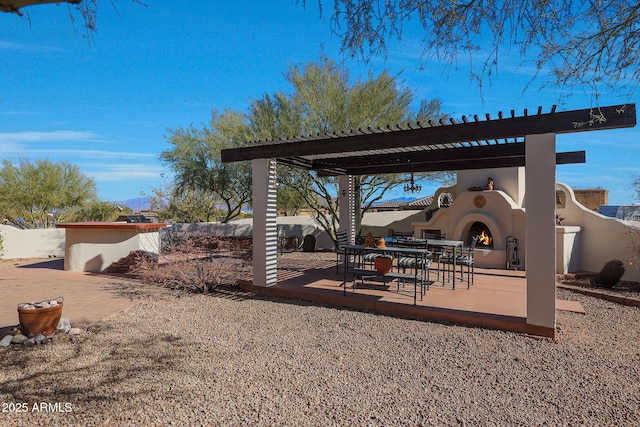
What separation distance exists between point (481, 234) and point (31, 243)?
1733 centimetres

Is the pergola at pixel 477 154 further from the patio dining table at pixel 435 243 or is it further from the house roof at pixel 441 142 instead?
the patio dining table at pixel 435 243

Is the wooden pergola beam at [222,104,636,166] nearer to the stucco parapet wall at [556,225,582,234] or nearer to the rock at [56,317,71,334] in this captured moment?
the rock at [56,317,71,334]

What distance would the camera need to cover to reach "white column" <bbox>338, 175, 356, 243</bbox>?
11.2 metres

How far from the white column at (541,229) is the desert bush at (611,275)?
4.70 meters

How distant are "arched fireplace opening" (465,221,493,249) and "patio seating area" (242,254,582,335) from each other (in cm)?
154

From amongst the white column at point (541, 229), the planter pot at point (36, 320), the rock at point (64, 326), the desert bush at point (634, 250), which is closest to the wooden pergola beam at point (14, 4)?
the planter pot at point (36, 320)

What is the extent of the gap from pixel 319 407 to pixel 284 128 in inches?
427

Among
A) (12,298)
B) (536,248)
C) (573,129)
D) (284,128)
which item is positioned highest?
(284,128)

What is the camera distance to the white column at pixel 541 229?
482 centimetres

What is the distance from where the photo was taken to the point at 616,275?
317 inches

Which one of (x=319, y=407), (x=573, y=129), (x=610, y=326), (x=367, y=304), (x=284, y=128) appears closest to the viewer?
(x=319, y=407)

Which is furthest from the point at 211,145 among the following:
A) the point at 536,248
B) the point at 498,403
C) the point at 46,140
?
the point at 498,403

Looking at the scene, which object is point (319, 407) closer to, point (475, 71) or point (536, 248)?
point (475, 71)

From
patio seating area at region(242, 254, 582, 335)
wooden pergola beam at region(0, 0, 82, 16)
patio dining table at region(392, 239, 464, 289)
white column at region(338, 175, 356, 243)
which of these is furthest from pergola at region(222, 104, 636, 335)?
wooden pergola beam at region(0, 0, 82, 16)
